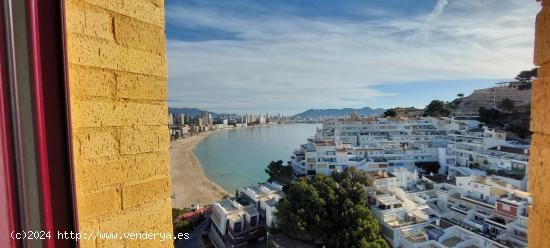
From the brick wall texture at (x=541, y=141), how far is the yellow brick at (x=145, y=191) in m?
0.96

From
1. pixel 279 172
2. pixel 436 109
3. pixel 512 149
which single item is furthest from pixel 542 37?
pixel 436 109

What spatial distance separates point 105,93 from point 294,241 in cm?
1027

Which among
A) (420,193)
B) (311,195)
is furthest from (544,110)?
(420,193)

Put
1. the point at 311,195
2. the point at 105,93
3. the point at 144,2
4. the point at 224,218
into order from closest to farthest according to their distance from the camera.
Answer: the point at 105,93, the point at 144,2, the point at 311,195, the point at 224,218

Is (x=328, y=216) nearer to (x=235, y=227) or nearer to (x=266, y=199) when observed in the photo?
(x=235, y=227)

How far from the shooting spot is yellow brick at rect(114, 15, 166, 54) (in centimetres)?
74

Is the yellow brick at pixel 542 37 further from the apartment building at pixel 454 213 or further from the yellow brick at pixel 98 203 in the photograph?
the apartment building at pixel 454 213

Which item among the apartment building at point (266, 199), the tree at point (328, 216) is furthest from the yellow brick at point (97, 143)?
the apartment building at point (266, 199)

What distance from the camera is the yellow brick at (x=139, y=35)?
74 cm

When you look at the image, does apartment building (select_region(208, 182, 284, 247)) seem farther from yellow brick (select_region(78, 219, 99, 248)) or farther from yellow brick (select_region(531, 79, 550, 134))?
yellow brick (select_region(531, 79, 550, 134))

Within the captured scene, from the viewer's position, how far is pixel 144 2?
81 centimetres

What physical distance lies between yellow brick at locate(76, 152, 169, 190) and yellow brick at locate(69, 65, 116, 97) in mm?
149

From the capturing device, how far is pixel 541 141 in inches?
→ 29.8

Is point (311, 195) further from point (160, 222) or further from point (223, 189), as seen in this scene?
point (223, 189)
